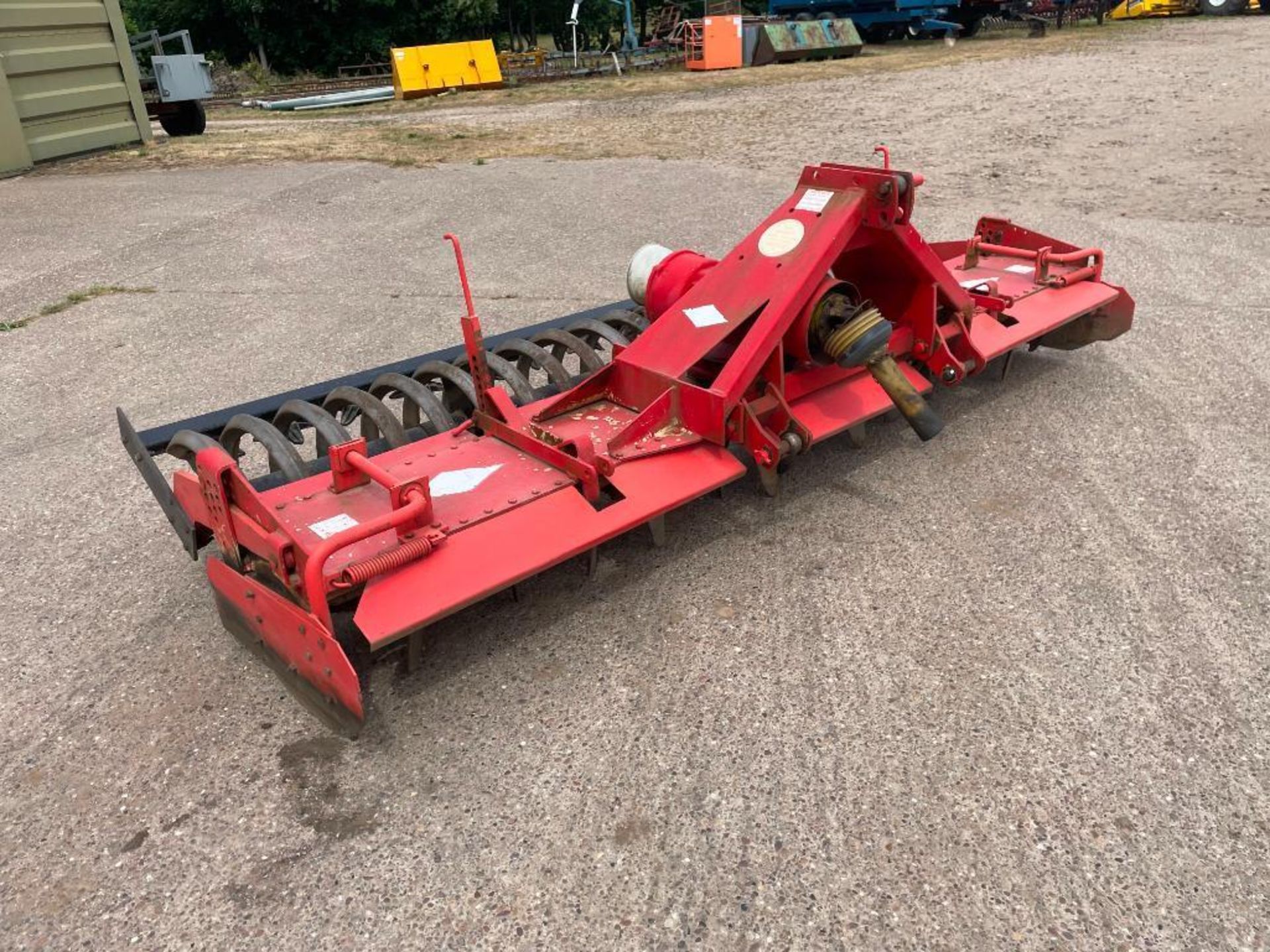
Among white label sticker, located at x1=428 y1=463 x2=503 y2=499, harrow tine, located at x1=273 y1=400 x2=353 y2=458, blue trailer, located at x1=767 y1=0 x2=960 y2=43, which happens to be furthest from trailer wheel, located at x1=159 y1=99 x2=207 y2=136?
blue trailer, located at x1=767 y1=0 x2=960 y2=43

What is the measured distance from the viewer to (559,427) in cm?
338

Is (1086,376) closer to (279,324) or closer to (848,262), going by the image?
(848,262)

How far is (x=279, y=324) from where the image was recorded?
20.5 feet

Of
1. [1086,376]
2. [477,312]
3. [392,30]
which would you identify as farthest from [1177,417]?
[392,30]

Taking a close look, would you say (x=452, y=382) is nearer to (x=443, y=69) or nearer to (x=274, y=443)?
(x=274, y=443)

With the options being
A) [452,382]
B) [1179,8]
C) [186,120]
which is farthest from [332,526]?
[1179,8]

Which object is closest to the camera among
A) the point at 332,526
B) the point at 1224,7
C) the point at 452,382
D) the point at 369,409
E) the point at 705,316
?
the point at 332,526

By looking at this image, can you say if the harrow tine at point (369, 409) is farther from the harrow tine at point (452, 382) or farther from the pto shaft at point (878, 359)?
the pto shaft at point (878, 359)

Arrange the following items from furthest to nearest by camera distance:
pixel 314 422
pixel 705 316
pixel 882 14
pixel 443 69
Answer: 1. pixel 882 14
2. pixel 443 69
3. pixel 705 316
4. pixel 314 422

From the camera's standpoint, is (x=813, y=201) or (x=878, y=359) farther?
(x=813, y=201)

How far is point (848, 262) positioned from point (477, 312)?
10.2 ft

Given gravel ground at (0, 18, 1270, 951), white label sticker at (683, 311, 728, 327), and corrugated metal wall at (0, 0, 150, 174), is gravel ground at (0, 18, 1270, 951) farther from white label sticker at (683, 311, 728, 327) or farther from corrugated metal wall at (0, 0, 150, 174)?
corrugated metal wall at (0, 0, 150, 174)

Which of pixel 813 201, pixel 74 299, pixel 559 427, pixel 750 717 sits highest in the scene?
pixel 813 201

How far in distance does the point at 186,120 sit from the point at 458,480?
15.7 metres
